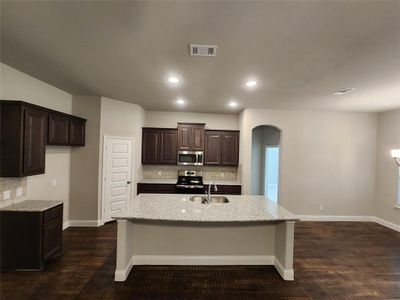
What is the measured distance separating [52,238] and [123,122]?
2867 mm

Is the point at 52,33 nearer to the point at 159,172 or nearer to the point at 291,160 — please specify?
the point at 159,172

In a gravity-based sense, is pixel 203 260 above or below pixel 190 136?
below

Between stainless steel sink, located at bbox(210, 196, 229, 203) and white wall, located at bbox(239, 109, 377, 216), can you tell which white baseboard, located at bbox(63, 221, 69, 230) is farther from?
white wall, located at bbox(239, 109, 377, 216)

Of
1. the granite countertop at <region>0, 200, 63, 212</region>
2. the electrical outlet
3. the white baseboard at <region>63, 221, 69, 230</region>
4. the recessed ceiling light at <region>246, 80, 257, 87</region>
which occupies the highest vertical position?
the recessed ceiling light at <region>246, 80, 257, 87</region>

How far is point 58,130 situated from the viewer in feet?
12.8

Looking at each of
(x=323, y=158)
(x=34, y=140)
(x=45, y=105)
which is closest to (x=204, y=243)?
(x=34, y=140)

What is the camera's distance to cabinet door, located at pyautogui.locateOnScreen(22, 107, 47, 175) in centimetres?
310

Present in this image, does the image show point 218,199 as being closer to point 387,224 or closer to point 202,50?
point 202,50

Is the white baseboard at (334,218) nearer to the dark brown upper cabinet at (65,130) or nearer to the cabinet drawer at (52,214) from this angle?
the cabinet drawer at (52,214)

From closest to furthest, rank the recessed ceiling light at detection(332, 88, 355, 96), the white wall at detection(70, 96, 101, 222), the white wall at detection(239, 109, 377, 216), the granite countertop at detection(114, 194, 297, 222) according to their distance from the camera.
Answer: the granite countertop at detection(114, 194, 297, 222) < the recessed ceiling light at detection(332, 88, 355, 96) < the white wall at detection(70, 96, 101, 222) < the white wall at detection(239, 109, 377, 216)

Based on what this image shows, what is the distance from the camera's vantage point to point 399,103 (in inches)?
183

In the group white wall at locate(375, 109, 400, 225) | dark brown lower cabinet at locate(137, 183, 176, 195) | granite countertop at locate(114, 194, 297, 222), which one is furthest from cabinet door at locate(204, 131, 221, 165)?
white wall at locate(375, 109, 400, 225)

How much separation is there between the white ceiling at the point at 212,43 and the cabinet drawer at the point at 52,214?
6.82 ft

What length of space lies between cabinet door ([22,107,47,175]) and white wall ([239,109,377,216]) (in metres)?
4.20
